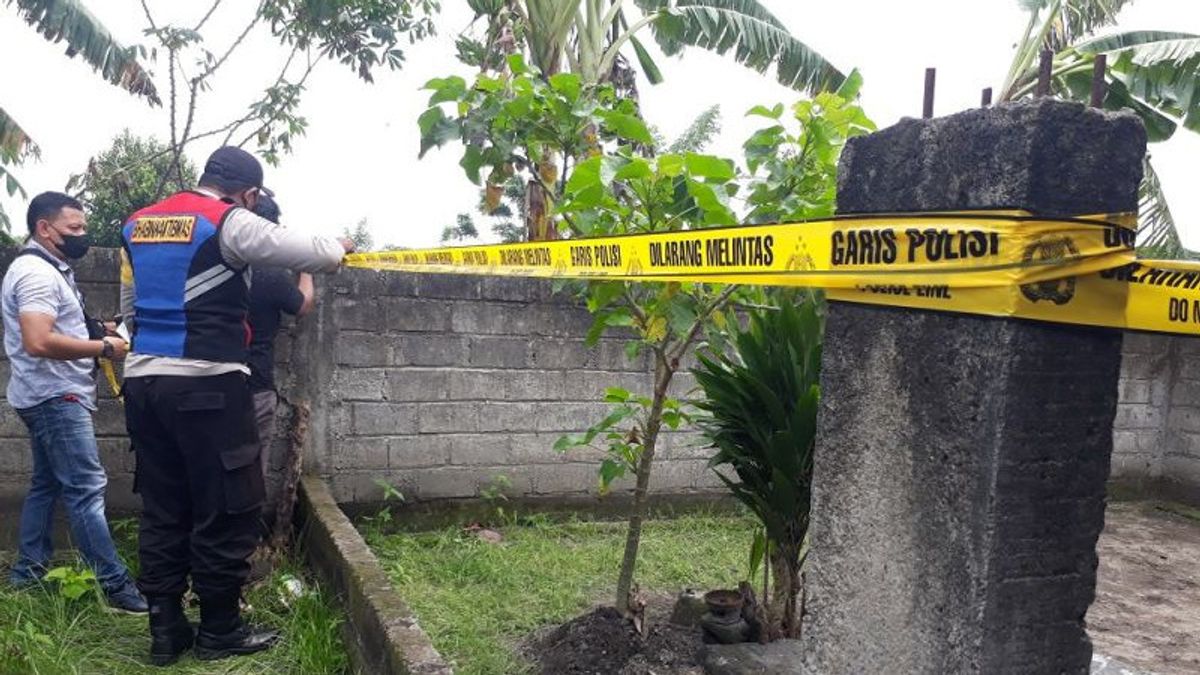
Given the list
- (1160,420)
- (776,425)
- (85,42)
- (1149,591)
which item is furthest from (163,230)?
(1160,420)

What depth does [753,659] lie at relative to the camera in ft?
10.1

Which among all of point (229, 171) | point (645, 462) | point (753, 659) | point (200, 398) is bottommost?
point (753, 659)

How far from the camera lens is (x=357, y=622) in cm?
320

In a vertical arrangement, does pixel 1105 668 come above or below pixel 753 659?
above

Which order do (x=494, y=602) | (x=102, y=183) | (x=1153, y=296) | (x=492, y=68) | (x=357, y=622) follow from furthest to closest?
(x=102, y=183)
(x=492, y=68)
(x=494, y=602)
(x=357, y=622)
(x=1153, y=296)

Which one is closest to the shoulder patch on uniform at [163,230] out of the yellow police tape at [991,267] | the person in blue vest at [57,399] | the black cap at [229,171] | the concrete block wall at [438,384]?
the black cap at [229,171]

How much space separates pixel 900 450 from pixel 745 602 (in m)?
1.86

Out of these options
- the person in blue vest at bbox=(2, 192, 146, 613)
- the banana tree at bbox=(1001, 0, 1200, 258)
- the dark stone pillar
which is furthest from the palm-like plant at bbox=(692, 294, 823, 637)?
the banana tree at bbox=(1001, 0, 1200, 258)

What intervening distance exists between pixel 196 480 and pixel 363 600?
0.89m

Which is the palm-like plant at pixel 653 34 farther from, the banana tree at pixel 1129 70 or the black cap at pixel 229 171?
the black cap at pixel 229 171

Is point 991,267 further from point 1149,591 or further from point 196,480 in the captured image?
point 1149,591

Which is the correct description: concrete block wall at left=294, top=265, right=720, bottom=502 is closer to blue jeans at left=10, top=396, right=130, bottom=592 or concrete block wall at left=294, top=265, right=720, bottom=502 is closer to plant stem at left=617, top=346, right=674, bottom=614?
blue jeans at left=10, top=396, right=130, bottom=592

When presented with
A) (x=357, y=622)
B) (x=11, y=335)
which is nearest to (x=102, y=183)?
(x=11, y=335)

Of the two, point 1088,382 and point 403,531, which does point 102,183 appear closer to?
point 403,531
